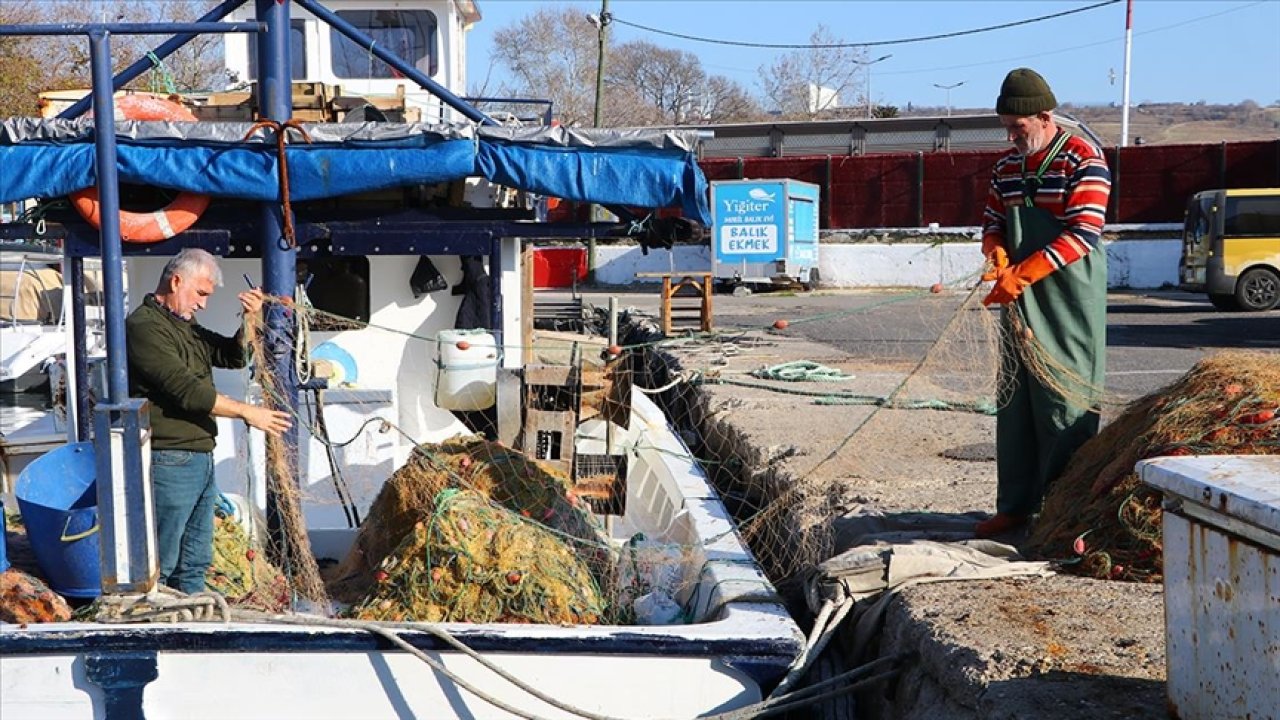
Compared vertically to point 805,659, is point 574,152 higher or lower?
higher

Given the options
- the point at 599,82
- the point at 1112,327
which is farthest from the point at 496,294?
the point at 599,82

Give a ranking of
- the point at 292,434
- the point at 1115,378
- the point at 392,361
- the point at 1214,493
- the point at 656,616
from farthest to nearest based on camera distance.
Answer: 1. the point at 1115,378
2. the point at 392,361
3. the point at 292,434
4. the point at 656,616
5. the point at 1214,493

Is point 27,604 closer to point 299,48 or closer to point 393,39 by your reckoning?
point 299,48

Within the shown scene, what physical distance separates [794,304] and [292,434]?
20.5 m

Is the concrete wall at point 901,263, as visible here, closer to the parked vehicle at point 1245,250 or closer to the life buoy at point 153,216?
the parked vehicle at point 1245,250

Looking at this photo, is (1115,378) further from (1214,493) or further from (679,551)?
(1214,493)

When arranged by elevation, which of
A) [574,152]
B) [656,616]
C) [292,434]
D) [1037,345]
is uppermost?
[574,152]

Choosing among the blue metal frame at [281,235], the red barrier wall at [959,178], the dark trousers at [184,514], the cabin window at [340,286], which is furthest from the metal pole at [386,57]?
the red barrier wall at [959,178]

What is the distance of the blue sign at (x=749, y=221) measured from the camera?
29797 millimetres

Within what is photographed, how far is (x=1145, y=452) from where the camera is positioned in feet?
15.6

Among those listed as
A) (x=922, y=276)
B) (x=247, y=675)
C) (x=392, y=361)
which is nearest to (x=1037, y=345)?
(x=247, y=675)

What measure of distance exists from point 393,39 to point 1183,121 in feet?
329

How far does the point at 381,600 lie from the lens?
16.4 feet

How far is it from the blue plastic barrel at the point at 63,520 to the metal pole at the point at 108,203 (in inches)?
17.9
